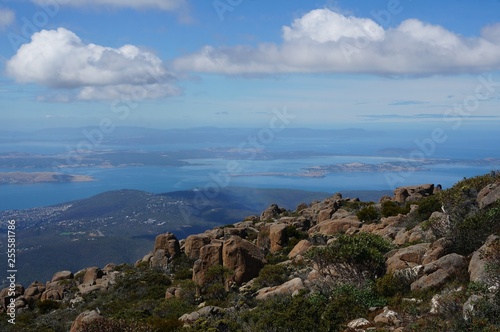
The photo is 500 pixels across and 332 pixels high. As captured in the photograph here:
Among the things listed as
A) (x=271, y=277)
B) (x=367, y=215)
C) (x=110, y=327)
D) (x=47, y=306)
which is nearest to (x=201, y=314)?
(x=110, y=327)

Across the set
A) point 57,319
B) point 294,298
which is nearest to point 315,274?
point 294,298

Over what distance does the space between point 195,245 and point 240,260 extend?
10.2 meters

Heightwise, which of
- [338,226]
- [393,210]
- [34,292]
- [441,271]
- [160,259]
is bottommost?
[34,292]

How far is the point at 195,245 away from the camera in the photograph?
32875 mm

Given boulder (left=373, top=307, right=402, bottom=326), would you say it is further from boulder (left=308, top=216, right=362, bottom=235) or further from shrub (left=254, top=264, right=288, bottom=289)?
boulder (left=308, top=216, right=362, bottom=235)

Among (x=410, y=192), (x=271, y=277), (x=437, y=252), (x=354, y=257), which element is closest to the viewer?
(x=437, y=252)

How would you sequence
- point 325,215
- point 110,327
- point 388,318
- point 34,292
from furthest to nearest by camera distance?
1. point 325,215
2. point 34,292
3. point 388,318
4. point 110,327

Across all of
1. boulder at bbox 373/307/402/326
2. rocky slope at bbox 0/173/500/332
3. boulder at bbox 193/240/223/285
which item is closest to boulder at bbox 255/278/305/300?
rocky slope at bbox 0/173/500/332

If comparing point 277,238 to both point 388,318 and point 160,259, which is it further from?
point 388,318

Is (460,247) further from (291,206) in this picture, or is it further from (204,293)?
(291,206)

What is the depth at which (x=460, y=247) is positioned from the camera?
15.3 meters

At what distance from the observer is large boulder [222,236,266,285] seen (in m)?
23.0

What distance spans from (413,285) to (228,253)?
37.5 feet

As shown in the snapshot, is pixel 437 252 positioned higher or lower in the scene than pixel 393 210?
higher
